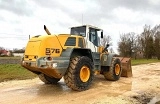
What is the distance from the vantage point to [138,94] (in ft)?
31.4

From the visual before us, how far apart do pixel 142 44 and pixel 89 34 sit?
156 ft

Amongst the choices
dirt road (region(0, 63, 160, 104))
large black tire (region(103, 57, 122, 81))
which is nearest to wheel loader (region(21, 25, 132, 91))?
dirt road (region(0, 63, 160, 104))

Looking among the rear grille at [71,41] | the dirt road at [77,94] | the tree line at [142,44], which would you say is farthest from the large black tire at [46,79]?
the tree line at [142,44]

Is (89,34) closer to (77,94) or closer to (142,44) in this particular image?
(77,94)

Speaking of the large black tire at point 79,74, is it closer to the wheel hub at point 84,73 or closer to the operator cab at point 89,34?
the wheel hub at point 84,73

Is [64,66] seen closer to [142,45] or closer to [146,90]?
[146,90]

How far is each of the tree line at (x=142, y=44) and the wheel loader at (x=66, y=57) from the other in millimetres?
43968

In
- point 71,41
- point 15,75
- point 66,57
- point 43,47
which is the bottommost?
point 15,75

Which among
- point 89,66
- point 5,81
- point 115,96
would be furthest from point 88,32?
point 5,81

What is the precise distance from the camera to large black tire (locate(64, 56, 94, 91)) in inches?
366

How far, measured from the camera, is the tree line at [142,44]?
54750 mm

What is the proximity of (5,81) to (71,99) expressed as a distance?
16.3 feet

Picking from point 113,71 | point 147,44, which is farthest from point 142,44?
point 113,71

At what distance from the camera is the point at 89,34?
450 inches
